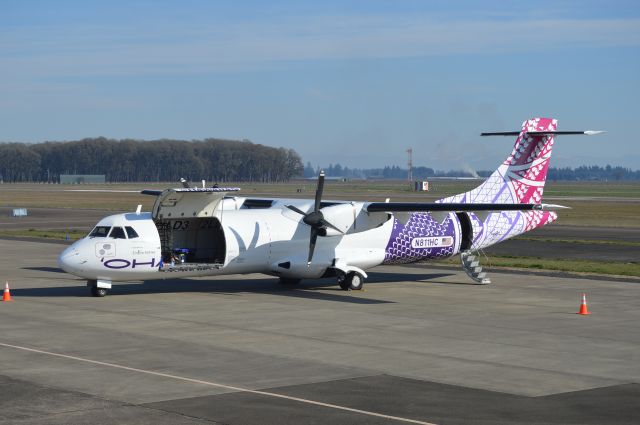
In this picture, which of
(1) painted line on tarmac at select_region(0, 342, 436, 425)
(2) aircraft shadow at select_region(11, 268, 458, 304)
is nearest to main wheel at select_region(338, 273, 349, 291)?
(2) aircraft shadow at select_region(11, 268, 458, 304)

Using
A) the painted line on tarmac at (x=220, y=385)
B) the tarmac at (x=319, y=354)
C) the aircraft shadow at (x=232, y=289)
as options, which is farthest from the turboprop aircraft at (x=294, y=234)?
the painted line on tarmac at (x=220, y=385)

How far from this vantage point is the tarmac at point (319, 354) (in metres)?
14.8

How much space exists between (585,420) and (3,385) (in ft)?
32.4

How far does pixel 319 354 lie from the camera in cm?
1961

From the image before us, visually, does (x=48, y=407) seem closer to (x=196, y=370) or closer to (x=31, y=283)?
(x=196, y=370)

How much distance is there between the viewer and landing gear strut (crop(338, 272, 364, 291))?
101ft

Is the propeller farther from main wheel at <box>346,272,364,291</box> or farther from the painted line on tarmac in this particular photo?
the painted line on tarmac

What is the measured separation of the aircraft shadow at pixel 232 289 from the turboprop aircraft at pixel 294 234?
23.8 inches

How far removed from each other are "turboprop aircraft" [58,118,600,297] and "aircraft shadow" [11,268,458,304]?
1.98 feet

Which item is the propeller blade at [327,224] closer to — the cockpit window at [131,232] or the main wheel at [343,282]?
the main wheel at [343,282]

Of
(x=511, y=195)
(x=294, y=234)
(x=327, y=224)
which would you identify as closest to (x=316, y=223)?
(x=327, y=224)

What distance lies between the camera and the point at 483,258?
41.3 meters

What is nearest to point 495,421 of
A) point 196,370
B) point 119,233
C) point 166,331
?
point 196,370

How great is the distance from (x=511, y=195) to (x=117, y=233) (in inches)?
591
